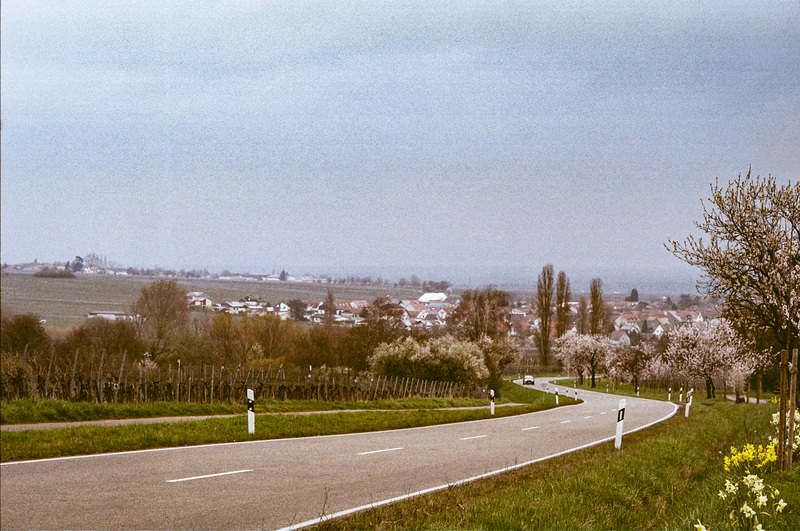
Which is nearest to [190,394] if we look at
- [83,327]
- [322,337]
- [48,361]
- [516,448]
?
[48,361]

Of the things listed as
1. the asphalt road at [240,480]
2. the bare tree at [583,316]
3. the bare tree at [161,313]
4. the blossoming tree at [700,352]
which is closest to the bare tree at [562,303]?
the bare tree at [583,316]

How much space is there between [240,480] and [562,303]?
7133 cm

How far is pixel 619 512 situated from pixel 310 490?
3.84 meters

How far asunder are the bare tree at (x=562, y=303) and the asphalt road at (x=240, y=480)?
203 ft

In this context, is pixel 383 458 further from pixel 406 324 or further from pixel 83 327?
pixel 406 324

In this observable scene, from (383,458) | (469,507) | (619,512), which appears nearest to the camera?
(469,507)

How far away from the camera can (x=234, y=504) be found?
8141 millimetres

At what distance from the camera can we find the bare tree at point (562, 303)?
253ft

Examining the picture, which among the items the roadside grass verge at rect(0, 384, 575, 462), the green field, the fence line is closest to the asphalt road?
the roadside grass verge at rect(0, 384, 575, 462)

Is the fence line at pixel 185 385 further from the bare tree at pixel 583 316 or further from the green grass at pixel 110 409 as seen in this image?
the bare tree at pixel 583 316

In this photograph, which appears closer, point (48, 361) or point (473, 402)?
point (48, 361)

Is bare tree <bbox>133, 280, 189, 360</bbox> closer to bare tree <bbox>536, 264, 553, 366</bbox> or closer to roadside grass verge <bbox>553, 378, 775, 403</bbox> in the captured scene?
roadside grass verge <bbox>553, 378, 775, 403</bbox>

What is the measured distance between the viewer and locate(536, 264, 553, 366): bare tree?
76562 millimetres

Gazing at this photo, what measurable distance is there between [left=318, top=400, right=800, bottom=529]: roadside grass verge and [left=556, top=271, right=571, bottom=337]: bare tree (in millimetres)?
64547
